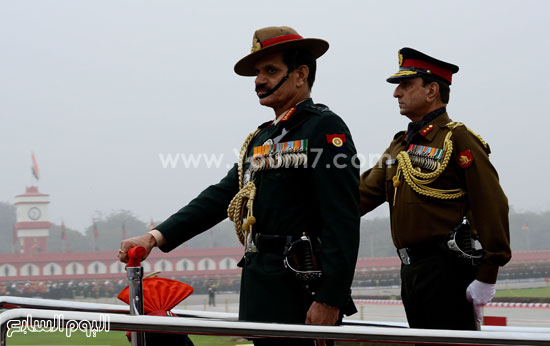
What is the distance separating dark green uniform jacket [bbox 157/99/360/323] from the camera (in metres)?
2.26

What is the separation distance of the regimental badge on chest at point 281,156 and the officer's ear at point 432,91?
1174mm

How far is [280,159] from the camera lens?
8.18ft

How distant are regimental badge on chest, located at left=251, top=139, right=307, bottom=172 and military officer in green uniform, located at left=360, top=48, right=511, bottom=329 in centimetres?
92

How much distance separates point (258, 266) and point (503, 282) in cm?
6119

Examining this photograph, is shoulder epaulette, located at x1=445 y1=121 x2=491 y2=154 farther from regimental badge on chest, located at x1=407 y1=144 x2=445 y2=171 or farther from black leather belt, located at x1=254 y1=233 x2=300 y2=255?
black leather belt, located at x1=254 y1=233 x2=300 y2=255

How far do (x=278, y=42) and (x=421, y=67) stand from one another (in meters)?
1.18

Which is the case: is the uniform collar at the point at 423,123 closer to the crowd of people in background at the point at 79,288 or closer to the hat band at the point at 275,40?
the hat band at the point at 275,40

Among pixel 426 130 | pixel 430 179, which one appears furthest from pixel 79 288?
pixel 430 179

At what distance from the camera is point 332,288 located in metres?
2.23

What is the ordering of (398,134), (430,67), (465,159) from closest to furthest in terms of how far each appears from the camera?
(465,159) → (430,67) → (398,134)

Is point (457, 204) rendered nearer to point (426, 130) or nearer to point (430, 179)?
point (430, 179)

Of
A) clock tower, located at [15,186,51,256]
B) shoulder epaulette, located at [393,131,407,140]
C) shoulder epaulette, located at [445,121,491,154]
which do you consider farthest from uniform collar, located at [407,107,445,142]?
clock tower, located at [15,186,51,256]

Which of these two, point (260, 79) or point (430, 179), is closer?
point (260, 79)

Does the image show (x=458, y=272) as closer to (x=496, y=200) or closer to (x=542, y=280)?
(x=496, y=200)
